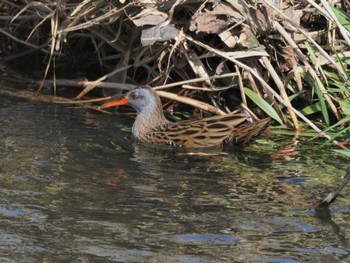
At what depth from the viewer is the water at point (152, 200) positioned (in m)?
4.95

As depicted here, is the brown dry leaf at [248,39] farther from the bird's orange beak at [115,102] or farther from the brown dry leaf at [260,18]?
the bird's orange beak at [115,102]

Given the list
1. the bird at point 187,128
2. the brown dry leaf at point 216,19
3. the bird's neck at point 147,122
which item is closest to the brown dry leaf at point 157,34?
the brown dry leaf at point 216,19

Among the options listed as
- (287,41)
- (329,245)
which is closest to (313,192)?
(329,245)

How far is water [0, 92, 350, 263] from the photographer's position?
16.2 ft

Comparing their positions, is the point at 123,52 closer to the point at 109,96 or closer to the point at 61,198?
the point at 109,96

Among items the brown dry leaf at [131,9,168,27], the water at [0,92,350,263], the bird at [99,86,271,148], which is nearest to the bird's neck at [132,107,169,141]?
the bird at [99,86,271,148]

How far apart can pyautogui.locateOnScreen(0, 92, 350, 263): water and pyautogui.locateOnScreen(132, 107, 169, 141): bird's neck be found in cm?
12

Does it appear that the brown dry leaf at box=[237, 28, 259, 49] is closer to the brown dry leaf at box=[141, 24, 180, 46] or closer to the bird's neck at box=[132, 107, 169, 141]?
the brown dry leaf at box=[141, 24, 180, 46]

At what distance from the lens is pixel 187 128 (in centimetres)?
762

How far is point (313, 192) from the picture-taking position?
6.15 m

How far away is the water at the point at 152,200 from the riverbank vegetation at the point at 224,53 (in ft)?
1.71

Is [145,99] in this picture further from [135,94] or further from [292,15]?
[292,15]

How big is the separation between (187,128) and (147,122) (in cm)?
41

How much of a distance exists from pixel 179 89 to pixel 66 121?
45.9 inches
